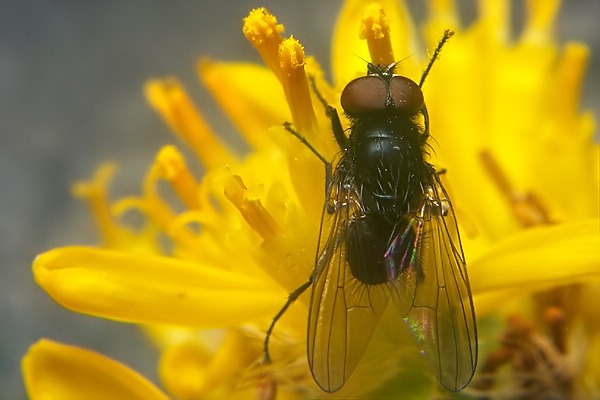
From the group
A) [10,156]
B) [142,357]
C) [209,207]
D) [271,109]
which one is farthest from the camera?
[10,156]

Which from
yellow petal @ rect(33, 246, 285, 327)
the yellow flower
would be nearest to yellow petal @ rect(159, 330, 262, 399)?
the yellow flower

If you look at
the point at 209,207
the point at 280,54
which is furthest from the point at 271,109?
the point at 280,54

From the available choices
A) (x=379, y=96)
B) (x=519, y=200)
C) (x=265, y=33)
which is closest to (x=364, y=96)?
(x=379, y=96)

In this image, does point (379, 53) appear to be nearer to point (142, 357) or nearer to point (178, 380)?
point (178, 380)

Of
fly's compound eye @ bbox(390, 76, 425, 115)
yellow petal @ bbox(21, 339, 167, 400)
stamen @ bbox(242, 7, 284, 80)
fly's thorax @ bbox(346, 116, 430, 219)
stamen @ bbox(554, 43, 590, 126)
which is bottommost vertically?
yellow petal @ bbox(21, 339, 167, 400)

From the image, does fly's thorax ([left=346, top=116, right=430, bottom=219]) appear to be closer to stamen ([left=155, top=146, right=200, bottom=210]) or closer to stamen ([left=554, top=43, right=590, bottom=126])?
stamen ([left=155, top=146, right=200, bottom=210])

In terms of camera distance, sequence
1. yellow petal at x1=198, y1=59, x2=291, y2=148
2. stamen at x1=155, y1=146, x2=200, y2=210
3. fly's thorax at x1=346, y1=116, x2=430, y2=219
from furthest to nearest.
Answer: yellow petal at x1=198, y1=59, x2=291, y2=148 → stamen at x1=155, y1=146, x2=200, y2=210 → fly's thorax at x1=346, y1=116, x2=430, y2=219
